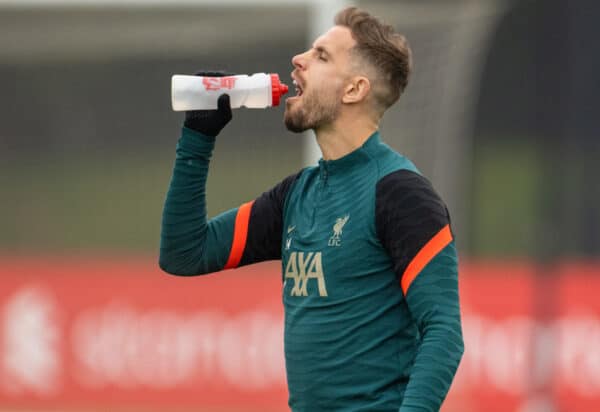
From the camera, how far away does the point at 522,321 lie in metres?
9.86

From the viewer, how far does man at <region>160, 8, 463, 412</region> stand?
10.8ft

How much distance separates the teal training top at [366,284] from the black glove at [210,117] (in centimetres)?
3

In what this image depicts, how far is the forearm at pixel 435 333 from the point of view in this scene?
3227 millimetres

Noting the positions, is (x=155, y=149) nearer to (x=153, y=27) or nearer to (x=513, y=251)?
(x=153, y=27)

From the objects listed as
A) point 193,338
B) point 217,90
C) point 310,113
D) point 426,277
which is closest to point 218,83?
point 217,90

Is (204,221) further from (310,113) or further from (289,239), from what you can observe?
(310,113)

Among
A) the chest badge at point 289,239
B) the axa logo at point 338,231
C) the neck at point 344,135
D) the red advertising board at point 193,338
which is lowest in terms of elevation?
the red advertising board at point 193,338

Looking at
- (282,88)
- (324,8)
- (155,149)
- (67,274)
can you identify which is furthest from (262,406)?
(282,88)

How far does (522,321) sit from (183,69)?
12.4 feet

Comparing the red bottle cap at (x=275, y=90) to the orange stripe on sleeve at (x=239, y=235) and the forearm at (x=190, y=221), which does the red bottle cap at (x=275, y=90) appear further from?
the orange stripe on sleeve at (x=239, y=235)

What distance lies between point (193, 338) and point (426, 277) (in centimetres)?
687

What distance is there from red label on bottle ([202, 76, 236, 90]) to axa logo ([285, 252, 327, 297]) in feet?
→ 1.61

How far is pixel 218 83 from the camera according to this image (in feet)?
11.9

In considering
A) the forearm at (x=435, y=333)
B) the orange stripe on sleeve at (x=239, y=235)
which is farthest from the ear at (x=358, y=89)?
the forearm at (x=435, y=333)
